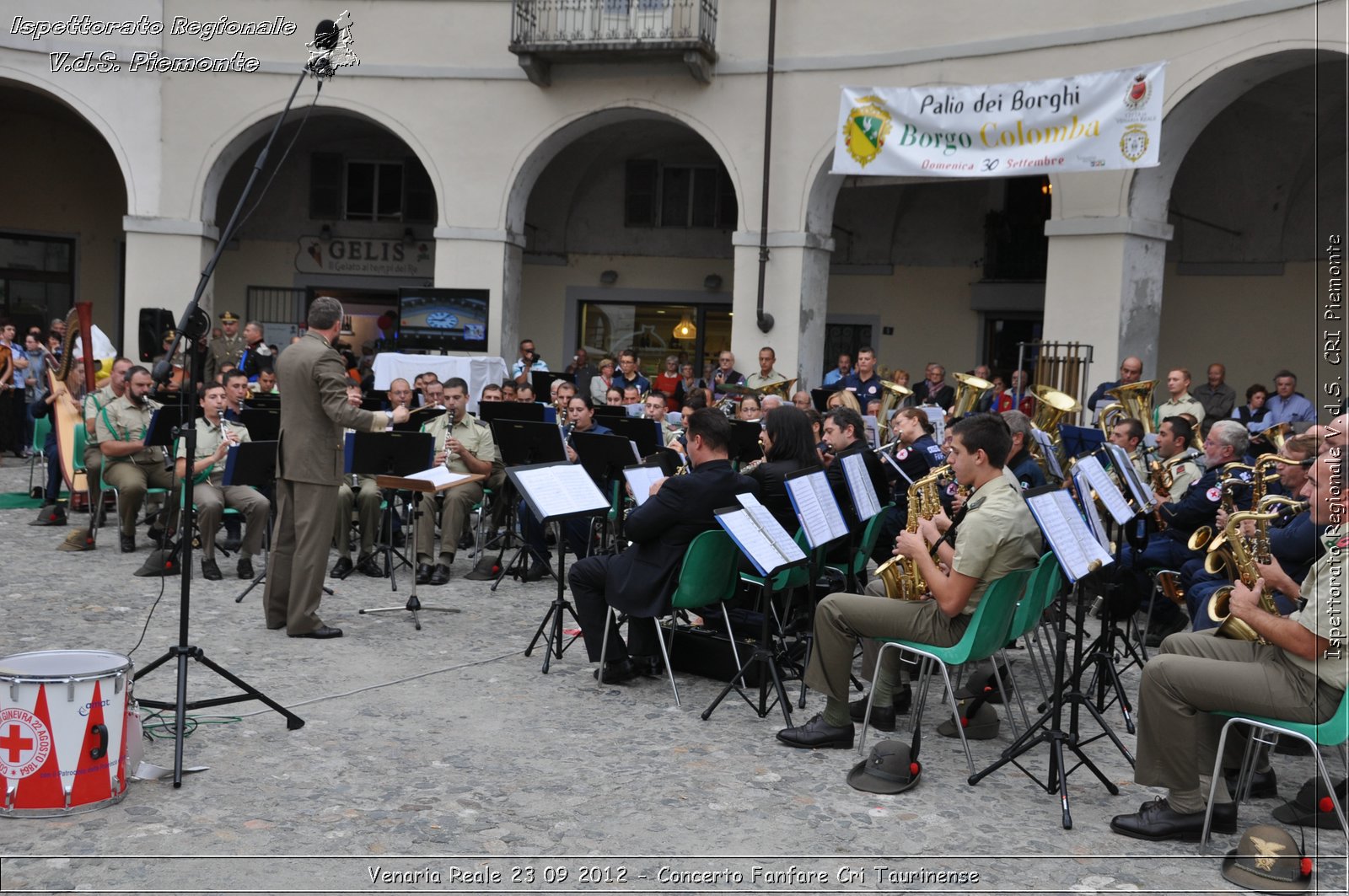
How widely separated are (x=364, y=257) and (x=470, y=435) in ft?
40.7

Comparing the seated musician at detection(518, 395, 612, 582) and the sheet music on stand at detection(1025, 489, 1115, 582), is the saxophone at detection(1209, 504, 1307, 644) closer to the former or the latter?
the sheet music on stand at detection(1025, 489, 1115, 582)

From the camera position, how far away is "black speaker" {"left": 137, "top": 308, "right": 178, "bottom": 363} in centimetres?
545

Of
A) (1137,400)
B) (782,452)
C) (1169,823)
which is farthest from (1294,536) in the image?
(1137,400)

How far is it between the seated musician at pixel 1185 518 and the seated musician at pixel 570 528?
12.0ft

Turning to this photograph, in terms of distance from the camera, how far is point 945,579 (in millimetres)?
5152

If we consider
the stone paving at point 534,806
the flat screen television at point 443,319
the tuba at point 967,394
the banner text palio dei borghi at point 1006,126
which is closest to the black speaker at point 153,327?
the stone paving at point 534,806

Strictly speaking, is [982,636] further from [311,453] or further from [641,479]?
[311,453]

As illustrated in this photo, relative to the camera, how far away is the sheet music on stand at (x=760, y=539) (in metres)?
5.67

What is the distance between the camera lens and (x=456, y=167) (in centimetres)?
1738

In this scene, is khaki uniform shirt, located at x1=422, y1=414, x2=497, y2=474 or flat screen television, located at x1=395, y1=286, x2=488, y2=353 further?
flat screen television, located at x1=395, y1=286, x2=488, y2=353

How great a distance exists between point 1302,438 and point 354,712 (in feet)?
15.8

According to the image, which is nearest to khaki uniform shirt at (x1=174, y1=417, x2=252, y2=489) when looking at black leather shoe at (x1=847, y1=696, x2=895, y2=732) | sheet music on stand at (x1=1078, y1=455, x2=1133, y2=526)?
black leather shoe at (x1=847, y1=696, x2=895, y2=732)

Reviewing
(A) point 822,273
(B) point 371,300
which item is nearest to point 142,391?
(A) point 822,273

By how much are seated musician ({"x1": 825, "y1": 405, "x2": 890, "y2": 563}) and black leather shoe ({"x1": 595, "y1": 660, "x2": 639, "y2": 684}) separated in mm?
1676
